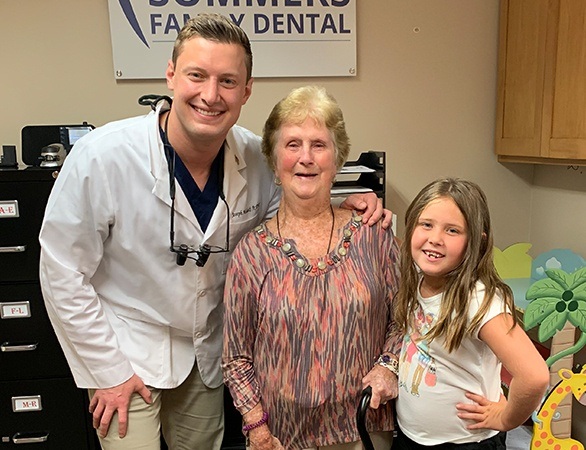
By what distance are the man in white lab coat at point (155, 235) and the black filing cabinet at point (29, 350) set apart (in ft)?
1.49

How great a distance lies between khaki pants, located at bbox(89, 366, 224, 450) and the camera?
1336 millimetres

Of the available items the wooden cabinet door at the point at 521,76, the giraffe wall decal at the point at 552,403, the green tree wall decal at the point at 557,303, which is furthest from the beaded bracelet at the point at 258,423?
the wooden cabinet door at the point at 521,76

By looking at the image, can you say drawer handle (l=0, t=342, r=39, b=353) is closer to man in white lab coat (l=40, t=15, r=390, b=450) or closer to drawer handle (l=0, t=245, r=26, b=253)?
drawer handle (l=0, t=245, r=26, b=253)

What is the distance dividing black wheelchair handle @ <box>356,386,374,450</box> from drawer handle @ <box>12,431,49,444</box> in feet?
3.97

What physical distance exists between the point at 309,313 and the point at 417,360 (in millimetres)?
257

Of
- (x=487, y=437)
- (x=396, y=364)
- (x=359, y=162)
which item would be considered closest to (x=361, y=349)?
(x=396, y=364)

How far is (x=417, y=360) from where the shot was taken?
44.4 inches

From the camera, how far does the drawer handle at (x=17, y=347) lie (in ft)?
5.58

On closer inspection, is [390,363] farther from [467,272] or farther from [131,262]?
[131,262]

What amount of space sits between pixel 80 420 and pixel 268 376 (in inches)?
37.8

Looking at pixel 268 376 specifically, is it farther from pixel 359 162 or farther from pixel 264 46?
pixel 264 46

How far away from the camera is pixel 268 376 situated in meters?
1.18

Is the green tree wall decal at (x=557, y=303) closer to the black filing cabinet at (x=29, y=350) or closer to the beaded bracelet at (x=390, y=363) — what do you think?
the beaded bracelet at (x=390, y=363)

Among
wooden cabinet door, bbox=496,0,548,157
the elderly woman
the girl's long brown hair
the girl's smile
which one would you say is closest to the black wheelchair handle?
the elderly woman
